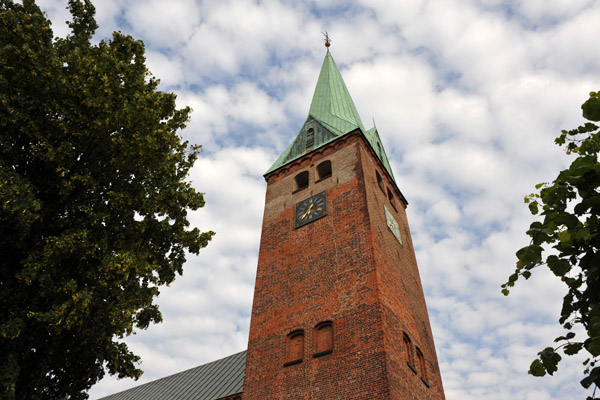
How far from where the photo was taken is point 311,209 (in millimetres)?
18875

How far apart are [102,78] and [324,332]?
996 cm

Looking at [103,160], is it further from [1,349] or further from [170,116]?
[1,349]

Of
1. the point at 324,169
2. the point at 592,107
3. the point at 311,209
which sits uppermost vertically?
the point at 324,169

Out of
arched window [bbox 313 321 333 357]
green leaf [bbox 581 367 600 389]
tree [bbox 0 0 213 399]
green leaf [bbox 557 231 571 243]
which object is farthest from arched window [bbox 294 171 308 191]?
green leaf [bbox 581 367 600 389]

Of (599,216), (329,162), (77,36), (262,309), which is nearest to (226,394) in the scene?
(262,309)

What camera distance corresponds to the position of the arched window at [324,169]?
21156mm

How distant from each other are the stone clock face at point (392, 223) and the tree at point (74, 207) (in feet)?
35.7

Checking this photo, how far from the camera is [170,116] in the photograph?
10875 millimetres

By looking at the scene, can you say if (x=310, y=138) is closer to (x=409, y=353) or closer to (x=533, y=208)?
(x=409, y=353)

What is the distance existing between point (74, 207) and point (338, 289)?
9.14 metres

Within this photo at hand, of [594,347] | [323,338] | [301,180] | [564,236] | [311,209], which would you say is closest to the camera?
[594,347]

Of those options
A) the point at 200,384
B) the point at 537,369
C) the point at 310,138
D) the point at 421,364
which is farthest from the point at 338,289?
the point at 537,369

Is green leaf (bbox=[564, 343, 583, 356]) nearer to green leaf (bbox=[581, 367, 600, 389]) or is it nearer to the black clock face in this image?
green leaf (bbox=[581, 367, 600, 389])

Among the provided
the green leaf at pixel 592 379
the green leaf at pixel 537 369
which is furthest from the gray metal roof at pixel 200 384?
the green leaf at pixel 592 379
